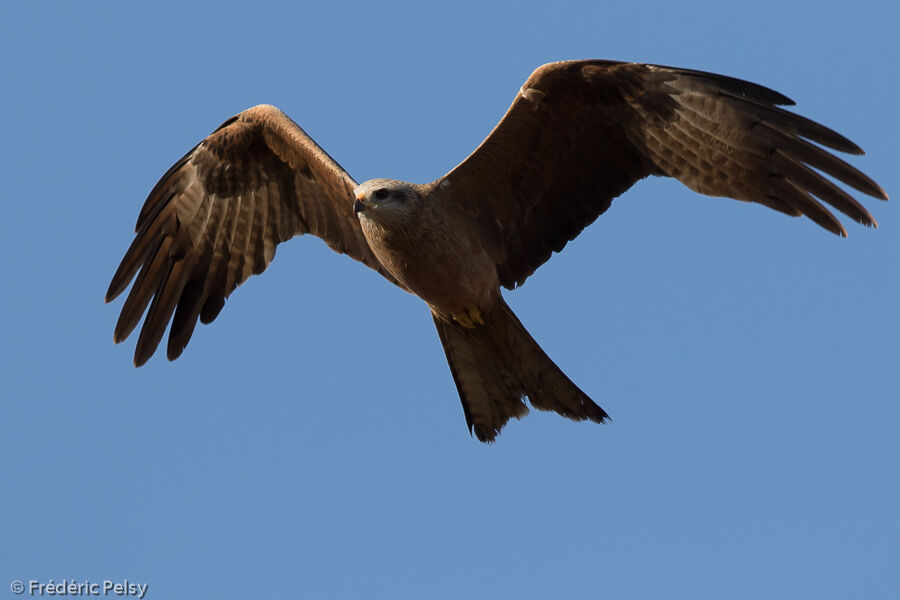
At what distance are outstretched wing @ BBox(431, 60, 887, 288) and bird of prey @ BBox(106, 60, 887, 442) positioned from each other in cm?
1

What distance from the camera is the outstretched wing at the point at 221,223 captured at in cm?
945

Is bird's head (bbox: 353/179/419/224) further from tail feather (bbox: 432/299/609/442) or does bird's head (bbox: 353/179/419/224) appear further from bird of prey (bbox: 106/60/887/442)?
tail feather (bbox: 432/299/609/442)

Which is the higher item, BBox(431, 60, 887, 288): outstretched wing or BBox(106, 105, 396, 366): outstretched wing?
BBox(106, 105, 396, 366): outstretched wing

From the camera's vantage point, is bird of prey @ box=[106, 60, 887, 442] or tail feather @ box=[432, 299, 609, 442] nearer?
bird of prey @ box=[106, 60, 887, 442]

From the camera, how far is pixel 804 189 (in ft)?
24.2

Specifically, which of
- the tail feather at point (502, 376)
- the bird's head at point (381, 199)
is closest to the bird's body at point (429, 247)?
the bird's head at point (381, 199)

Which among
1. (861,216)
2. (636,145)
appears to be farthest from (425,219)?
(861,216)

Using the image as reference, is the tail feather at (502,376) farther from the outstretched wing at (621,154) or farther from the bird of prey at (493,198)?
the outstretched wing at (621,154)

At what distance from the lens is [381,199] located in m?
8.09

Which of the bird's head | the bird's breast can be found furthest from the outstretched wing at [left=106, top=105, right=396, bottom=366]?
the bird's head

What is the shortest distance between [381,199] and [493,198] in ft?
3.44

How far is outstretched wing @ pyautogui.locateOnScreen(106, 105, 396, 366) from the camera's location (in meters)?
9.45

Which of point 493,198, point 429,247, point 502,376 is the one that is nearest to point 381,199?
point 429,247

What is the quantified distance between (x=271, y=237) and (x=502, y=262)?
211 centimetres
